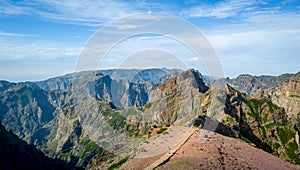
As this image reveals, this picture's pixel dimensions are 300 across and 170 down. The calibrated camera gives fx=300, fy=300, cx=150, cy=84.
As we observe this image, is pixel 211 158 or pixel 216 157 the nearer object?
pixel 211 158

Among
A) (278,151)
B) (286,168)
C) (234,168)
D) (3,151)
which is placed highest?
(234,168)

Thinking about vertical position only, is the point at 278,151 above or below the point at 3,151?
below

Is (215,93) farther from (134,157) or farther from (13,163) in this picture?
(134,157)

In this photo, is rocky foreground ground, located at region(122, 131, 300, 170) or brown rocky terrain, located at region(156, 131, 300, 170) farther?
rocky foreground ground, located at region(122, 131, 300, 170)

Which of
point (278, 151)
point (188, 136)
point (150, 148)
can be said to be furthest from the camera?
point (278, 151)

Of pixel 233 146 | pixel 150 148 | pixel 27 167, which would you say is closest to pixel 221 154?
pixel 233 146

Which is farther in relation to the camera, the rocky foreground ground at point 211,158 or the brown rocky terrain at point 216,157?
the rocky foreground ground at point 211,158

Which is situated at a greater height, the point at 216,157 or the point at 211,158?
the point at 211,158

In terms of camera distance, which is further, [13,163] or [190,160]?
[13,163]

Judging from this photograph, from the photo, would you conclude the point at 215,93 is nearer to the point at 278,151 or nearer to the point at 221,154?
the point at 278,151

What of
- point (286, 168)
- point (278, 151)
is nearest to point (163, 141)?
point (286, 168)

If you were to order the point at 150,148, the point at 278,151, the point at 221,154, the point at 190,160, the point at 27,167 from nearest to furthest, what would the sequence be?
the point at 190,160
the point at 221,154
the point at 150,148
the point at 27,167
the point at 278,151
